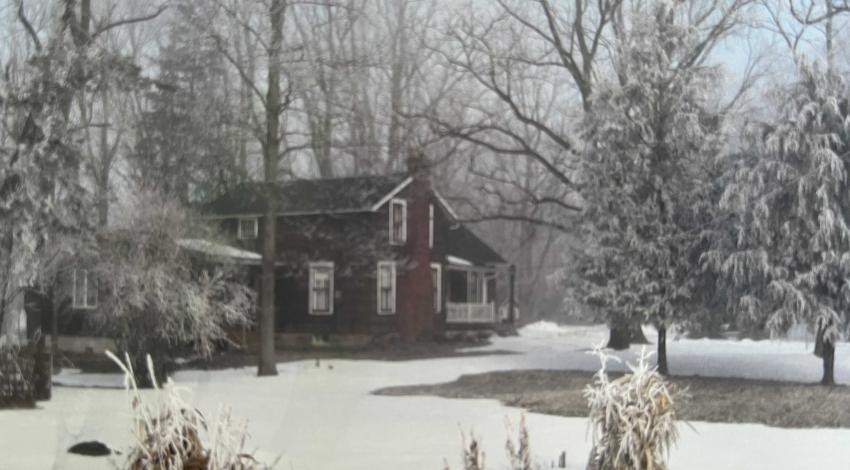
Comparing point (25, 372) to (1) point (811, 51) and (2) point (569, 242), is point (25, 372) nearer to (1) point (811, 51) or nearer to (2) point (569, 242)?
(2) point (569, 242)

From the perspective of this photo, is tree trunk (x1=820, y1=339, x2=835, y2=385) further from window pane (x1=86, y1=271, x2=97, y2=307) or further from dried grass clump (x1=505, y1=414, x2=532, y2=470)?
window pane (x1=86, y1=271, x2=97, y2=307)

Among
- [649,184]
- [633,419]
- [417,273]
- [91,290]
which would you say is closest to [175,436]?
[91,290]

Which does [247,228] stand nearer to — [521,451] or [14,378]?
[14,378]

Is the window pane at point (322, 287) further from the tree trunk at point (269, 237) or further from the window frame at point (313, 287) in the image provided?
the tree trunk at point (269, 237)

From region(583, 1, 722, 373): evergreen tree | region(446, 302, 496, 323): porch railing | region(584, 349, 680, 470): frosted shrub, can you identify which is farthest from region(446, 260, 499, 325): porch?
region(584, 349, 680, 470): frosted shrub

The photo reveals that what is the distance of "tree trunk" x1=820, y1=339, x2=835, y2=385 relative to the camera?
3492 mm

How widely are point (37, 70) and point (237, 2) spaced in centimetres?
79

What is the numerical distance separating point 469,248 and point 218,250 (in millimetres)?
873

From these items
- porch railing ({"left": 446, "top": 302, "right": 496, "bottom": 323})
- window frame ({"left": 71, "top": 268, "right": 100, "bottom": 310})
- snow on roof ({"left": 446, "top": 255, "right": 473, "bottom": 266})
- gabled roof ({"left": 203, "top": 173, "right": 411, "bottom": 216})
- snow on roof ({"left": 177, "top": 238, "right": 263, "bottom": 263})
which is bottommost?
porch railing ({"left": 446, "top": 302, "right": 496, "bottom": 323})

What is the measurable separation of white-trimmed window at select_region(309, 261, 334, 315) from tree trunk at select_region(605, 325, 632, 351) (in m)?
1.07

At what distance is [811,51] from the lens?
3.65 m

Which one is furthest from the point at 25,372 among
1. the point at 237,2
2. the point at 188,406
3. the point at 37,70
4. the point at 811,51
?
the point at 811,51

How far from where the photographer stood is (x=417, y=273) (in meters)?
3.16

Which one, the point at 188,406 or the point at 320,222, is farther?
the point at 320,222
